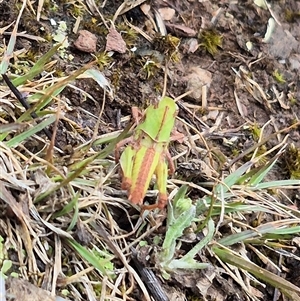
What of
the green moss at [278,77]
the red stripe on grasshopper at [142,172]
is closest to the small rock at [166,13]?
the green moss at [278,77]

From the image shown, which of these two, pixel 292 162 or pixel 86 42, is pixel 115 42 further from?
pixel 292 162

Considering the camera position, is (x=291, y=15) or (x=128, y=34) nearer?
(x=128, y=34)

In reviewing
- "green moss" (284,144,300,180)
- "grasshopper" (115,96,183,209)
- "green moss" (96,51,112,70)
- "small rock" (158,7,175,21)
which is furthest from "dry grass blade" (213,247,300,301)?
"small rock" (158,7,175,21)

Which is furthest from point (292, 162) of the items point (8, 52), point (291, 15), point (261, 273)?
point (8, 52)

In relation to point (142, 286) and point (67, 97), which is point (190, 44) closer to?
point (67, 97)

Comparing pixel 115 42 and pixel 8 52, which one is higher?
pixel 8 52

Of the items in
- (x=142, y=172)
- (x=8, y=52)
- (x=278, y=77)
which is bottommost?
(x=278, y=77)
